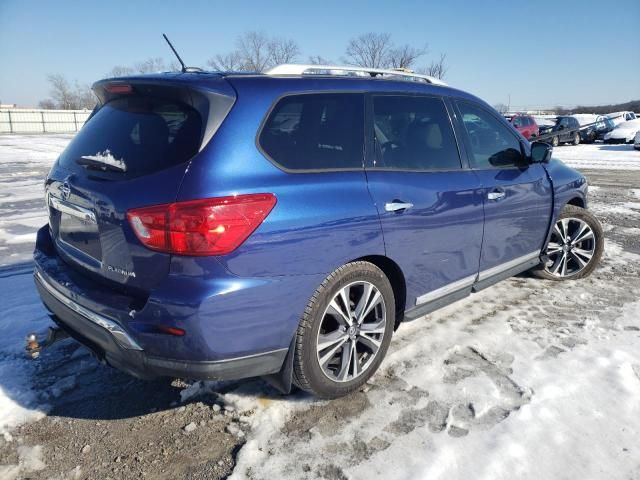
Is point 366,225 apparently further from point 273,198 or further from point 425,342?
point 425,342

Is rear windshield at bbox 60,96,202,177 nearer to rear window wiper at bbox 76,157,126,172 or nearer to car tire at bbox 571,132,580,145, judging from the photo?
rear window wiper at bbox 76,157,126,172

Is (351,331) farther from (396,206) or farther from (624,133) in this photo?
(624,133)

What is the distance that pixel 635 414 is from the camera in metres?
2.68

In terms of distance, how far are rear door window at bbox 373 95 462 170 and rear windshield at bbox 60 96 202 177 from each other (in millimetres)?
1116

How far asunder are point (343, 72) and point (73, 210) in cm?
178

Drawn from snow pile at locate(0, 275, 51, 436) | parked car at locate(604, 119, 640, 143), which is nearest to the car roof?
snow pile at locate(0, 275, 51, 436)

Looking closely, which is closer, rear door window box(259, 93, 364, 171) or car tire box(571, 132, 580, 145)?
rear door window box(259, 93, 364, 171)

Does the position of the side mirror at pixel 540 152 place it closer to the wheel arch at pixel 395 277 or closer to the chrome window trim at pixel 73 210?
the wheel arch at pixel 395 277

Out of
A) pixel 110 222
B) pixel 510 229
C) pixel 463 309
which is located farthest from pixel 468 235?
pixel 110 222

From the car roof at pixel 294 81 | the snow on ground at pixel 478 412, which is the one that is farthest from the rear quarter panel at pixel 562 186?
the car roof at pixel 294 81

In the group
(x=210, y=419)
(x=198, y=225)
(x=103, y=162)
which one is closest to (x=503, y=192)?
(x=198, y=225)

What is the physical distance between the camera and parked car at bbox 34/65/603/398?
2230mm

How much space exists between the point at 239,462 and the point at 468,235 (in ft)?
6.83

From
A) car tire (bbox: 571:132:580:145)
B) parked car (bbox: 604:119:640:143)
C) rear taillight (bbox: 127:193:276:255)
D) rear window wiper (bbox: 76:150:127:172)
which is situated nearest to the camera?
rear taillight (bbox: 127:193:276:255)
